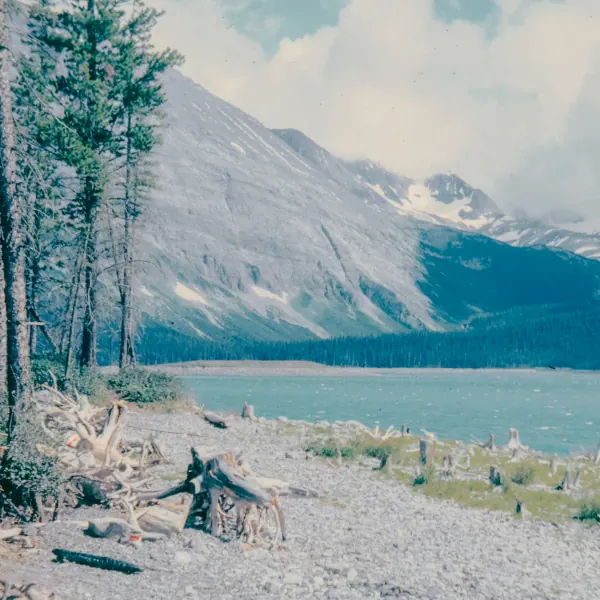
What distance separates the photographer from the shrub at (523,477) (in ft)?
88.7

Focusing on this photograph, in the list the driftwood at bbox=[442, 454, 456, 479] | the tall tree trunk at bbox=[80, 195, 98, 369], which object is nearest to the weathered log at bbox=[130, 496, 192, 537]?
the driftwood at bbox=[442, 454, 456, 479]

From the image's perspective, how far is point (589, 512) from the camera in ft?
72.5

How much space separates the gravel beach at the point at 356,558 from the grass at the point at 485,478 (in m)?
1.25

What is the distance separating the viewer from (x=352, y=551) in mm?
15906

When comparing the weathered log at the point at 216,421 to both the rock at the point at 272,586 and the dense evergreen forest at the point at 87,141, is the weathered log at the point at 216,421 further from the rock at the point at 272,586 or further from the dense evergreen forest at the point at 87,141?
the rock at the point at 272,586

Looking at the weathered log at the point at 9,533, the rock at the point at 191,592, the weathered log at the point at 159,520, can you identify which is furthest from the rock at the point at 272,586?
the weathered log at the point at 9,533

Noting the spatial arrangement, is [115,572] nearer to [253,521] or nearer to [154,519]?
[154,519]

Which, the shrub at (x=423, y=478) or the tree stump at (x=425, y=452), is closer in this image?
the shrub at (x=423, y=478)

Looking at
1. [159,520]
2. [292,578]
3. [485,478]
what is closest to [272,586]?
[292,578]

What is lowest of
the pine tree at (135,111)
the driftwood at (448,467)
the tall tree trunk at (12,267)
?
the driftwood at (448,467)

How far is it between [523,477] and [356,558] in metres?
13.7

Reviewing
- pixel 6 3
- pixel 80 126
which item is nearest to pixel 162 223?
pixel 80 126

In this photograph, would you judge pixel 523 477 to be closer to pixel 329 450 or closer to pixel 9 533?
pixel 329 450

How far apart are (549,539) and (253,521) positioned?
8158 mm
